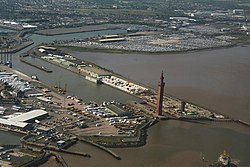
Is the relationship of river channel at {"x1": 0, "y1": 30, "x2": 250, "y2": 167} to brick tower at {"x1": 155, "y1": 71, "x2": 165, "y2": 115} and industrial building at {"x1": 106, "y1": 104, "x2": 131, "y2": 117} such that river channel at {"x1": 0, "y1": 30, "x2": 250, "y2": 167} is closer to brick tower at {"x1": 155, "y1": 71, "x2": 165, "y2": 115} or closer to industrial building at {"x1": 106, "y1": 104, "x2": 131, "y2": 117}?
brick tower at {"x1": 155, "y1": 71, "x2": 165, "y2": 115}

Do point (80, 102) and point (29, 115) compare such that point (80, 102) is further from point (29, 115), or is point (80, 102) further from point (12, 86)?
point (12, 86)

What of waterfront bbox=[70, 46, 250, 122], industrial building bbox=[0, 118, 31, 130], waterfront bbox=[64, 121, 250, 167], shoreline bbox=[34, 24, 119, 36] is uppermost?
shoreline bbox=[34, 24, 119, 36]

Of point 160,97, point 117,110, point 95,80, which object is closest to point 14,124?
point 117,110

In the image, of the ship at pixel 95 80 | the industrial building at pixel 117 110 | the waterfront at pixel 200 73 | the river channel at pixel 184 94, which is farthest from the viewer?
the ship at pixel 95 80

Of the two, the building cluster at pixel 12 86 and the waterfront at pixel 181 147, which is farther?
the building cluster at pixel 12 86

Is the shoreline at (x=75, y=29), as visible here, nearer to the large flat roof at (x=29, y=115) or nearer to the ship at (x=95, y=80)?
the ship at (x=95, y=80)

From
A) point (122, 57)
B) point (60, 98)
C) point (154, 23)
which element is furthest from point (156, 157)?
point (154, 23)

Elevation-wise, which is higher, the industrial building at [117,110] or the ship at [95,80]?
the ship at [95,80]

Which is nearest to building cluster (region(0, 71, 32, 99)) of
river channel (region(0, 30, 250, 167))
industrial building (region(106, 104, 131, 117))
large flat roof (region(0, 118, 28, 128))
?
river channel (region(0, 30, 250, 167))

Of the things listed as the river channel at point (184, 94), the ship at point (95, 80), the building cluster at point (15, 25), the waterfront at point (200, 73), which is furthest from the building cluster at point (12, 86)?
the building cluster at point (15, 25)
